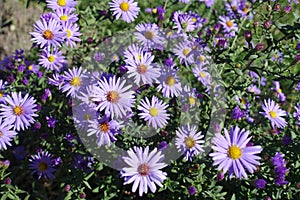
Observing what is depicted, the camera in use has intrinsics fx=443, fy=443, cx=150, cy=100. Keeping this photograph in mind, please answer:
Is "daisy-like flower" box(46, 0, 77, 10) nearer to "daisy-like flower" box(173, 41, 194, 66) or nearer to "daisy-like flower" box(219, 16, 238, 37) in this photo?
"daisy-like flower" box(173, 41, 194, 66)

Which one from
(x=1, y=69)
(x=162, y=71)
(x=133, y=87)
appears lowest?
(x=133, y=87)

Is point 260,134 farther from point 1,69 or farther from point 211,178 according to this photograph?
point 1,69

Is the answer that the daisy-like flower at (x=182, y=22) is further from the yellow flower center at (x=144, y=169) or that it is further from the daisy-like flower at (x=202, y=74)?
the yellow flower center at (x=144, y=169)

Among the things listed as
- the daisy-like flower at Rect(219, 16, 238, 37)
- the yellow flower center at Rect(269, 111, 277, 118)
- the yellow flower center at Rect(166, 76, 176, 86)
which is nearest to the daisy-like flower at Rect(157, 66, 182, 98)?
the yellow flower center at Rect(166, 76, 176, 86)

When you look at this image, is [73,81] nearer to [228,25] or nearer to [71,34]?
[71,34]

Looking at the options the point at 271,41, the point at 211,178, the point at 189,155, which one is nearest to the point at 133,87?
the point at 189,155

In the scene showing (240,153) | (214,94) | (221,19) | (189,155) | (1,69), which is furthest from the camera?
(221,19)

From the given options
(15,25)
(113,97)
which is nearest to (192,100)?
(113,97)
